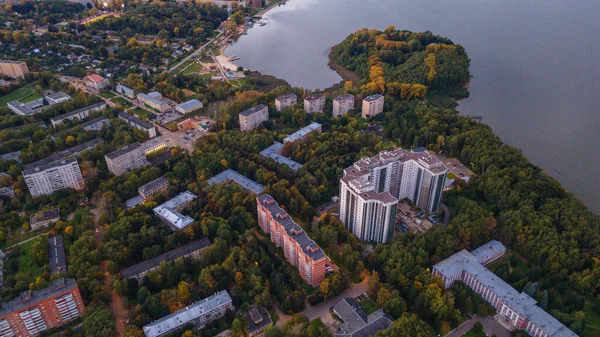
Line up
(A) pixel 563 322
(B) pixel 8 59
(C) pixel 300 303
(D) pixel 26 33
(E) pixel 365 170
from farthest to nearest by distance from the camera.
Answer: (D) pixel 26 33
(B) pixel 8 59
(E) pixel 365 170
(C) pixel 300 303
(A) pixel 563 322

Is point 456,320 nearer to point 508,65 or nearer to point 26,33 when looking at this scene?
point 508,65

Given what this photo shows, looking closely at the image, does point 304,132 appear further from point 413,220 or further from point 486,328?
point 486,328

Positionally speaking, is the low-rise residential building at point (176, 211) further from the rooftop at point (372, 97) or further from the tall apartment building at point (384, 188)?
the rooftop at point (372, 97)

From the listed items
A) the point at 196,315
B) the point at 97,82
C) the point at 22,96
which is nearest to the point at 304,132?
the point at 196,315

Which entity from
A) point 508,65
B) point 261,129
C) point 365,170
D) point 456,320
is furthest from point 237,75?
point 456,320

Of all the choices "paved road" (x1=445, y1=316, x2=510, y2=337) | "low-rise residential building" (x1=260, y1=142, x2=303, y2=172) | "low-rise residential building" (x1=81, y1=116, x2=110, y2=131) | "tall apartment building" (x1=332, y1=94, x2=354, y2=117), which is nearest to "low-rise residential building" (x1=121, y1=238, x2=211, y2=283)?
"low-rise residential building" (x1=260, y1=142, x2=303, y2=172)

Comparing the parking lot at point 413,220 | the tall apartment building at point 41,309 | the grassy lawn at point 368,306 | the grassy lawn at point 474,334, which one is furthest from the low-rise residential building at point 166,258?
the grassy lawn at point 474,334

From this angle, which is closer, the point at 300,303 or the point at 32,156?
the point at 300,303
